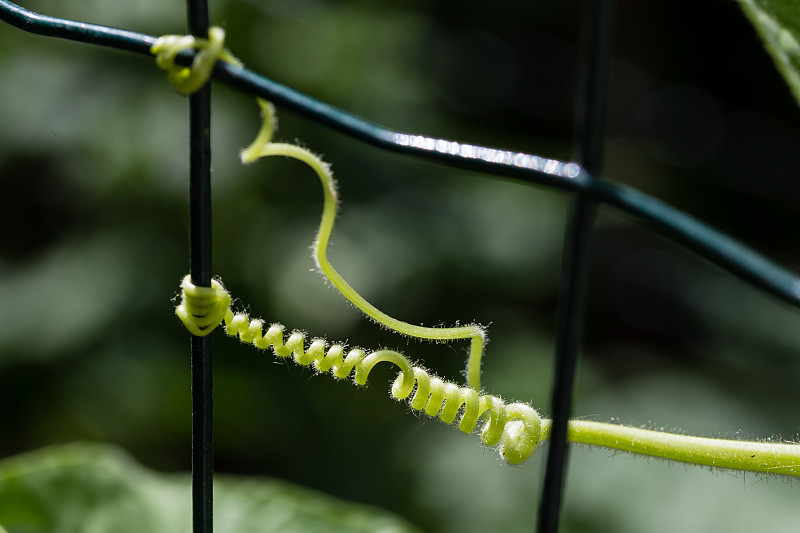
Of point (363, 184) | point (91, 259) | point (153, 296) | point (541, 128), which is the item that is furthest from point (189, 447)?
point (541, 128)

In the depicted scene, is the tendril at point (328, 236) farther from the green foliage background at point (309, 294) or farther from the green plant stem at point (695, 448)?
the green foliage background at point (309, 294)

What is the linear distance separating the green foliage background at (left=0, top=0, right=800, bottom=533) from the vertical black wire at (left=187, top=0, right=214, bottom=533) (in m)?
1.44

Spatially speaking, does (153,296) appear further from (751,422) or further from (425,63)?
(751,422)

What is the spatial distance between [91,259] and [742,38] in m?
2.63

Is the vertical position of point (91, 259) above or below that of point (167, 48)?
above

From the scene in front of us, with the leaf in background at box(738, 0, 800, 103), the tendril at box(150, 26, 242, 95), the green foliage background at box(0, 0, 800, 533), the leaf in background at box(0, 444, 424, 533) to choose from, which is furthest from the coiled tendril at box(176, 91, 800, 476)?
the green foliage background at box(0, 0, 800, 533)

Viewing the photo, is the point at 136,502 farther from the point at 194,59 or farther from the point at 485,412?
the point at 194,59

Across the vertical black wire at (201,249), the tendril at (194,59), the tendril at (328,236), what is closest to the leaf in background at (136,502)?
the vertical black wire at (201,249)

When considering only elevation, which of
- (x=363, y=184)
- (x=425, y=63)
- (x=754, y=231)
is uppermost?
(x=425, y=63)

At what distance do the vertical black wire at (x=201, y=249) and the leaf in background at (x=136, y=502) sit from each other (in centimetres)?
53

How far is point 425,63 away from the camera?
10.0ft

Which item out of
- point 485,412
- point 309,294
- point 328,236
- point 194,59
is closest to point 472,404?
point 485,412

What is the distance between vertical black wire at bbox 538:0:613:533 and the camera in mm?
567

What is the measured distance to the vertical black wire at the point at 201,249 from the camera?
0.67 metres
